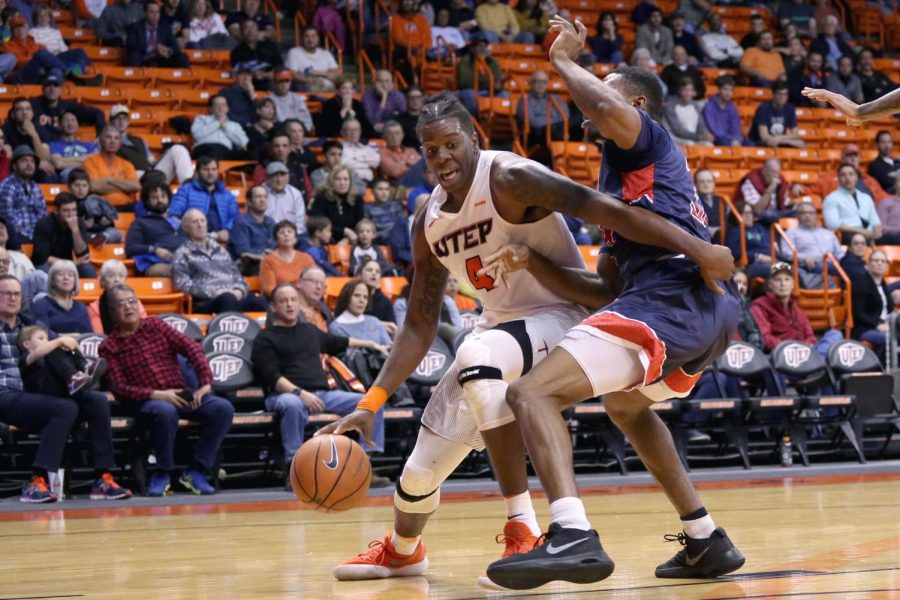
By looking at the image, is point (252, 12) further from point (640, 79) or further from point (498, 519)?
point (640, 79)

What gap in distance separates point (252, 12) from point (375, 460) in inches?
278

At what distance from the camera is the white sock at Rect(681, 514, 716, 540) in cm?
438

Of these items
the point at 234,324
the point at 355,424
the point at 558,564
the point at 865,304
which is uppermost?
the point at 558,564

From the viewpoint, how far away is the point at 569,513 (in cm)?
370

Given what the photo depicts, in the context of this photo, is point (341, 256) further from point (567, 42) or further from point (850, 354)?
point (567, 42)

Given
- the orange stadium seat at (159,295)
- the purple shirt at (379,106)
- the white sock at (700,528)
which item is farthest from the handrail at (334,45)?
the white sock at (700,528)

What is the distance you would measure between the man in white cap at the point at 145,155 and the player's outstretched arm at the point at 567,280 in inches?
318

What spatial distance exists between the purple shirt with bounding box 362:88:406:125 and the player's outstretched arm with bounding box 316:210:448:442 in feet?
31.5

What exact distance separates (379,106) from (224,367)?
5819mm

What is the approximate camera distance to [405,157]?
13.5 meters

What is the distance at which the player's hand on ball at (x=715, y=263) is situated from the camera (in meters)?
4.00

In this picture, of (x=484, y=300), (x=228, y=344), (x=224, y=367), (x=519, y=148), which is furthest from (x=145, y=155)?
(x=484, y=300)

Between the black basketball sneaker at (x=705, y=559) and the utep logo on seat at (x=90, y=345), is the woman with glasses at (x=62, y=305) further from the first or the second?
the black basketball sneaker at (x=705, y=559)

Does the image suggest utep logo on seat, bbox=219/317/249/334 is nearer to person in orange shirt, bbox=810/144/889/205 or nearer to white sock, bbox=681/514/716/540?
white sock, bbox=681/514/716/540
